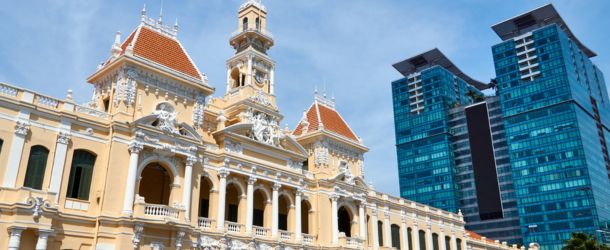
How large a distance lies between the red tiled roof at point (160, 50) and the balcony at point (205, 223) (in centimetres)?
927

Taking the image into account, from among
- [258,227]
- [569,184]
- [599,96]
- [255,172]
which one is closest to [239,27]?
[255,172]

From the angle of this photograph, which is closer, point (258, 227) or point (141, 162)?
point (141, 162)

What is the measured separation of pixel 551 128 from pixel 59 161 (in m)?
106

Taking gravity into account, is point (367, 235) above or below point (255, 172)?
below

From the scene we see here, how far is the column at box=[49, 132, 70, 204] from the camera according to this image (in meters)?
26.4

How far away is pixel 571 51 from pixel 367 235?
97247 mm

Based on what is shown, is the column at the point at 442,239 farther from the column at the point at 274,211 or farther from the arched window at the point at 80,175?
the arched window at the point at 80,175

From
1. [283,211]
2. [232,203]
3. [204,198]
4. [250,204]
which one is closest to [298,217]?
[283,211]

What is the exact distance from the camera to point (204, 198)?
35.3m

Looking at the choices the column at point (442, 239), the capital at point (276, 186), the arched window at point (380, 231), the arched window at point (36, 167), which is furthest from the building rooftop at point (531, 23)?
the arched window at point (36, 167)

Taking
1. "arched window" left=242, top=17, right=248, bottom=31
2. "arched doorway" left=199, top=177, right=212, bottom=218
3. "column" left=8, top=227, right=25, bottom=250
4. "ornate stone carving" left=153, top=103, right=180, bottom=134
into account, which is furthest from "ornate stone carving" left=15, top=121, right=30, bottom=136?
"arched window" left=242, top=17, right=248, bottom=31

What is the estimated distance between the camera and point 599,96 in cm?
13162

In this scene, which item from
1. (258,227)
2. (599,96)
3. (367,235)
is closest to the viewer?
(258,227)

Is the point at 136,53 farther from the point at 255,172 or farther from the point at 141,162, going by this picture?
the point at 255,172
